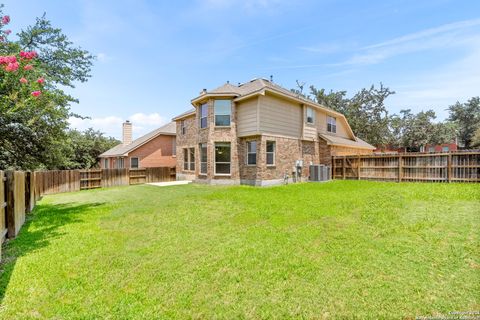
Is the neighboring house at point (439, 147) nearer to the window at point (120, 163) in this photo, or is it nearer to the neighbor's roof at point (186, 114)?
the neighbor's roof at point (186, 114)

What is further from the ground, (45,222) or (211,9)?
(211,9)

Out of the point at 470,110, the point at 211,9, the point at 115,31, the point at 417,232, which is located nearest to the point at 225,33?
the point at 211,9

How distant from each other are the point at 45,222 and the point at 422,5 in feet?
45.4

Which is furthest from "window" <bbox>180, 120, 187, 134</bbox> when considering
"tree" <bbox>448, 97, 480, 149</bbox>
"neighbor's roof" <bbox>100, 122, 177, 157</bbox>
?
"tree" <bbox>448, 97, 480, 149</bbox>

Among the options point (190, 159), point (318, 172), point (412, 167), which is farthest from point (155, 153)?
point (412, 167)

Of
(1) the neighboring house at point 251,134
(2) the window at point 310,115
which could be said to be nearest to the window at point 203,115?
(1) the neighboring house at point 251,134

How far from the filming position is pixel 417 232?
16.9ft

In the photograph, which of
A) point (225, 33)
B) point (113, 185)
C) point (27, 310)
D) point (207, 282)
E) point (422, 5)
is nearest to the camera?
point (27, 310)

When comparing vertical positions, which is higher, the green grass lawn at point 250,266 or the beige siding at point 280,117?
the beige siding at point 280,117

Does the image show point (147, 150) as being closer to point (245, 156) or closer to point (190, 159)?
point (190, 159)

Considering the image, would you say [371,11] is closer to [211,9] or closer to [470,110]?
[211,9]

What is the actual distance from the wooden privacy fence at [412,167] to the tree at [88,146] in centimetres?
2896

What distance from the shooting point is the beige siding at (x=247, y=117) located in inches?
559

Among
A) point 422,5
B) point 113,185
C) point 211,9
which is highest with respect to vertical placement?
point 211,9
